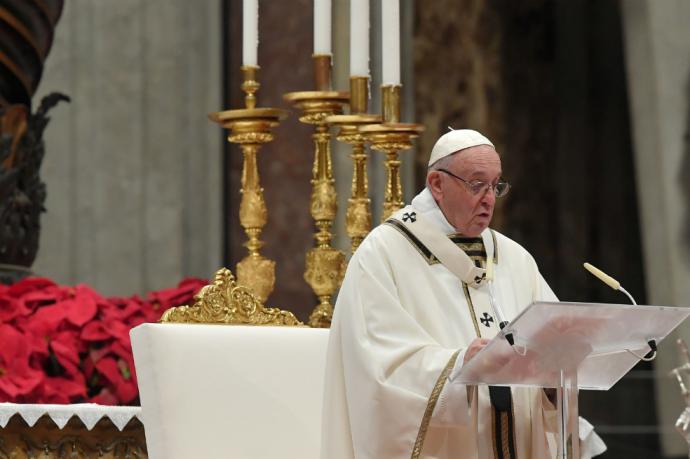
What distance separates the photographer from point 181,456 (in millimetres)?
4438

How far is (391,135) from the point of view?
525cm

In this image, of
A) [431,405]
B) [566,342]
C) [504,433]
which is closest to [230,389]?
[431,405]

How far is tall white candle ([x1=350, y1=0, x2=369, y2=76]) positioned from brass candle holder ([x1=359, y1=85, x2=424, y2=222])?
0.10 meters

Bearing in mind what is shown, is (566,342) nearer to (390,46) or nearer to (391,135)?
(391,135)

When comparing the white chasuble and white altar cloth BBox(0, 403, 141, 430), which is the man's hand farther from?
white altar cloth BBox(0, 403, 141, 430)

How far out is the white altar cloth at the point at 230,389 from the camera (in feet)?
14.6

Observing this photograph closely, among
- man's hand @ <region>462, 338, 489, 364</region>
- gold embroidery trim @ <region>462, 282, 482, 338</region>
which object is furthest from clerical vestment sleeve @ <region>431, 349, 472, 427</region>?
gold embroidery trim @ <region>462, 282, 482, 338</region>

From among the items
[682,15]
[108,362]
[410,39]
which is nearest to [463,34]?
[410,39]

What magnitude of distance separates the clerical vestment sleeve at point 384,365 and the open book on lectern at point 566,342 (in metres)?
0.25

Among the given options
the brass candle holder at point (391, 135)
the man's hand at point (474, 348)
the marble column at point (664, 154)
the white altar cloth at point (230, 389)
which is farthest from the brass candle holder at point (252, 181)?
the marble column at point (664, 154)

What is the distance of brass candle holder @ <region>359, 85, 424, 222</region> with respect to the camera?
5.22 meters

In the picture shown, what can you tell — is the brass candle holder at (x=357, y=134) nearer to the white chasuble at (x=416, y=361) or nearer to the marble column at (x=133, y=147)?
the white chasuble at (x=416, y=361)

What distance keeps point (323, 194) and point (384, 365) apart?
3.66 ft

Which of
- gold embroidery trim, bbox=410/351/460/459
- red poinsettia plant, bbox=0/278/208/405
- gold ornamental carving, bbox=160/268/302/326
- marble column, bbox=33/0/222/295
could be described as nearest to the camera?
gold embroidery trim, bbox=410/351/460/459
